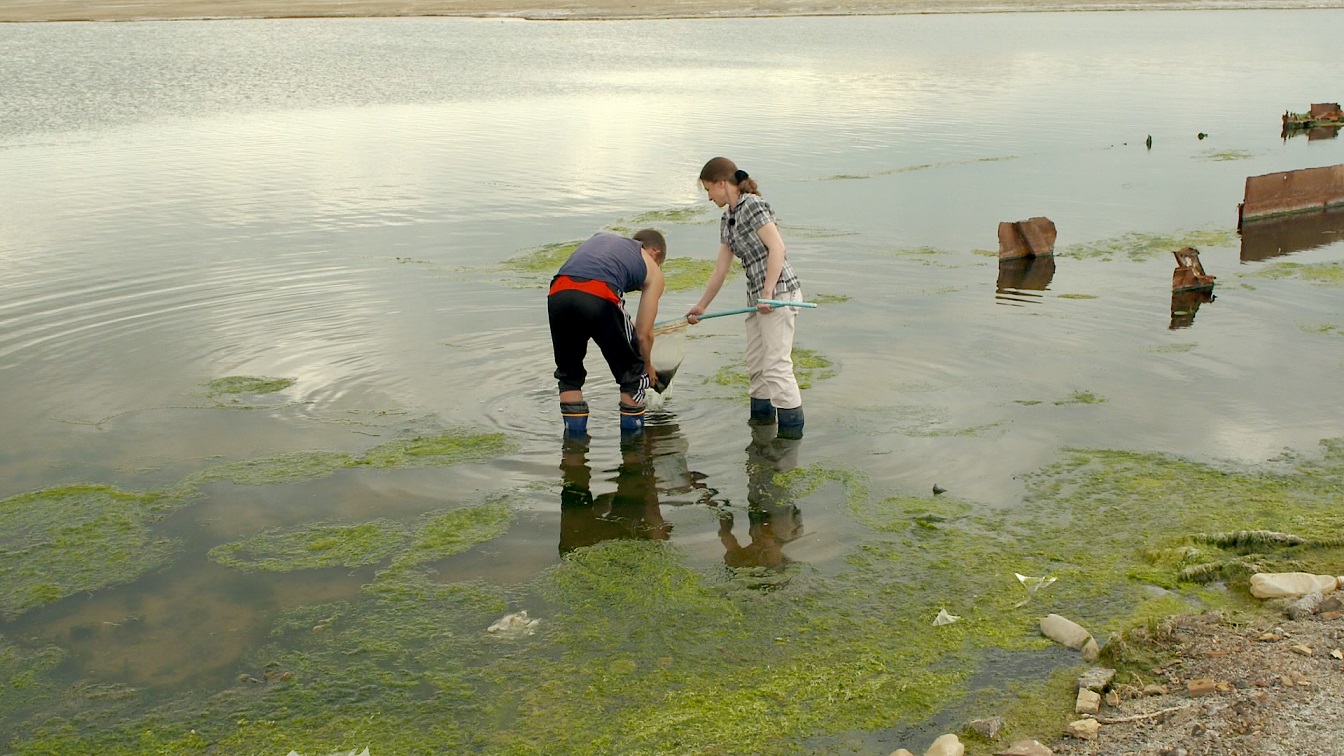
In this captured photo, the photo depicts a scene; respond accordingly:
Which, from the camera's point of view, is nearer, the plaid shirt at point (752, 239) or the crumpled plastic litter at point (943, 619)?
the crumpled plastic litter at point (943, 619)

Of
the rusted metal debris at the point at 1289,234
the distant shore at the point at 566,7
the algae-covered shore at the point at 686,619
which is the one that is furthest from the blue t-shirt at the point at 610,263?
the distant shore at the point at 566,7

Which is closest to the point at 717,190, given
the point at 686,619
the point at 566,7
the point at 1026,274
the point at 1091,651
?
the point at 686,619

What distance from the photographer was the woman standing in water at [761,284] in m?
7.27

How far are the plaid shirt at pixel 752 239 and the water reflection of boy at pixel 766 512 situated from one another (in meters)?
1.05

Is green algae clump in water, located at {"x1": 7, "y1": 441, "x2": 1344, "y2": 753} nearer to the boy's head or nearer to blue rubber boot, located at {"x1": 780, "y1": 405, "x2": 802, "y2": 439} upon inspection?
blue rubber boot, located at {"x1": 780, "y1": 405, "x2": 802, "y2": 439}

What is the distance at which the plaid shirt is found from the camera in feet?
24.0

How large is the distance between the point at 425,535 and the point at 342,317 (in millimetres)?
4997

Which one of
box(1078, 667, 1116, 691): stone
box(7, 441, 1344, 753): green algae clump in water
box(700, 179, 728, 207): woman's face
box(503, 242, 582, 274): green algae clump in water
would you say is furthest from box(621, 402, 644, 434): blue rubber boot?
box(503, 242, 582, 274): green algae clump in water

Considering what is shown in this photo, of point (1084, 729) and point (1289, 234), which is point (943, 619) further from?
point (1289, 234)

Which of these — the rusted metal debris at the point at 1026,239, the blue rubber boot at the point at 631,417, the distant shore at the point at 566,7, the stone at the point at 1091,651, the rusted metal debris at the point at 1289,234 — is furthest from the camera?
the distant shore at the point at 566,7

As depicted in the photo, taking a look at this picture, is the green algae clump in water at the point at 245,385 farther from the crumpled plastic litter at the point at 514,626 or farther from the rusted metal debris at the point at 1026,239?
the rusted metal debris at the point at 1026,239

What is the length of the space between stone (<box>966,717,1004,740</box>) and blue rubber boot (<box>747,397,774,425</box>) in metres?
3.87

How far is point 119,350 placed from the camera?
9875mm

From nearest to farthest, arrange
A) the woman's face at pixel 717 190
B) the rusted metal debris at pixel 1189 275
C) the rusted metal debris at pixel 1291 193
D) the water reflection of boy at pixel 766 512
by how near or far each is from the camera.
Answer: the water reflection of boy at pixel 766 512 → the woman's face at pixel 717 190 → the rusted metal debris at pixel 1189 275 → the rusted metal debris at pixel 1291 193
